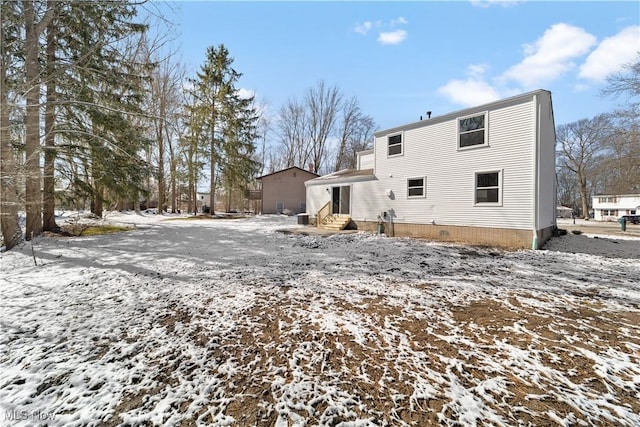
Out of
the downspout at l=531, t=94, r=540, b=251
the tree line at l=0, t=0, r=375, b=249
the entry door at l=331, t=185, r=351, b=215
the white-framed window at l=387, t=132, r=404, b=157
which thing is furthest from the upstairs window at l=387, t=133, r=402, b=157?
the tree line at l=0, t=0, r=375, b=249

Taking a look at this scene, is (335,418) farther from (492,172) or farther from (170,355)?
(492,172)

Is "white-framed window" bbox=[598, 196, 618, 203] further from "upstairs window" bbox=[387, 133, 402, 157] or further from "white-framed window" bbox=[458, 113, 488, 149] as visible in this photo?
"upstairs window" bbox=[387, 133, 402, 157]

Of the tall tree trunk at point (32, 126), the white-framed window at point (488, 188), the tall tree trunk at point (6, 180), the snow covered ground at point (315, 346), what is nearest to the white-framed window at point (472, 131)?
the white-framed window at point (488, 188)

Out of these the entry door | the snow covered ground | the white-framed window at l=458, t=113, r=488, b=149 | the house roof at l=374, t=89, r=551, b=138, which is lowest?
the snow covered ground

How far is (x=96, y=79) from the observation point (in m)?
9.41

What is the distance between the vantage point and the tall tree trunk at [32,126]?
5.75 meters

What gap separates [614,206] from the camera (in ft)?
119

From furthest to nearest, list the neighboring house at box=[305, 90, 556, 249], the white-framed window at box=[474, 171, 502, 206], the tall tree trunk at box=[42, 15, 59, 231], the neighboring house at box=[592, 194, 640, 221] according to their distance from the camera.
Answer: the neighboring house at box=[592, 194, 640, 221] → the white-framed window at box=[474, 171, 502, 206] → the neighboring house at box=[305, 90, 556, 249] → the tall tree trunk at box=[42, 15, 59, 231]

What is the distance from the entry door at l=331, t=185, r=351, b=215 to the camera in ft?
49.5

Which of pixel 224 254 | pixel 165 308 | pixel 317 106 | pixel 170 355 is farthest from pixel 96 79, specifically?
pixel 317 106

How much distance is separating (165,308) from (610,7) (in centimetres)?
1463

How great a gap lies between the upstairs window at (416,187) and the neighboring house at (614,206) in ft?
131

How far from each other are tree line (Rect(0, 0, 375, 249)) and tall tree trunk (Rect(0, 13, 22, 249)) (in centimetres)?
3

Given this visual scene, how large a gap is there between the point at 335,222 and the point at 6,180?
37.5 feet
